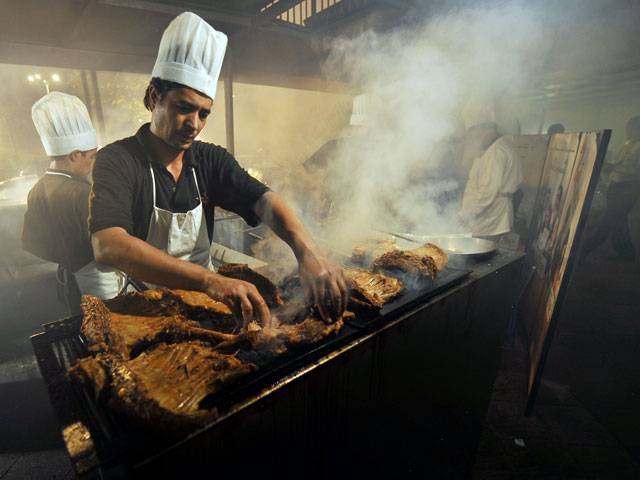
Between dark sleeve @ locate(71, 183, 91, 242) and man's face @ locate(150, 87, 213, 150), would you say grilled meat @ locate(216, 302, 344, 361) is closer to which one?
man's face @ locate(150, 87, 213, 150)

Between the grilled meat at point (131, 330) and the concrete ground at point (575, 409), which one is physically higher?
the grilled meat at point (131, 330)

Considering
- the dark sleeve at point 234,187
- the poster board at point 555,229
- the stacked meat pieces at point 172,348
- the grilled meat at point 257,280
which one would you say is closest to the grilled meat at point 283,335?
the stacked meat pieces at point 172,348

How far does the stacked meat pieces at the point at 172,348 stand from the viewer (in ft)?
3.73

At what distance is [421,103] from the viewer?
6.37 metres

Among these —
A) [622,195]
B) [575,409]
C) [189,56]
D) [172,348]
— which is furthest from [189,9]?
[622,195]

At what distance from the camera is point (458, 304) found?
236cm

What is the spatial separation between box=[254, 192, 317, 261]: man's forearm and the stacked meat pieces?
386mm

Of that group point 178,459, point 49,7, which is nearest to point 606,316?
point 178,459

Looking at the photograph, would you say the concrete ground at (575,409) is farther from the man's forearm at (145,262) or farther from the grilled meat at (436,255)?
the man's forearm at (145,262)

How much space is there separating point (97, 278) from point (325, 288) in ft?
8.82

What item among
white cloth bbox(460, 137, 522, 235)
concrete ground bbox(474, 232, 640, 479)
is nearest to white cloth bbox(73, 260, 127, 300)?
concrete ground bbox(474, 232, 640, 479)

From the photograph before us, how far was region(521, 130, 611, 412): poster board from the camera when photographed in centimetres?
306

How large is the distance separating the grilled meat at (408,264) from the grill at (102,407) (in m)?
0.53

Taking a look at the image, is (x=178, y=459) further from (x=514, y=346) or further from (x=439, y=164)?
(x=439, y=164)
